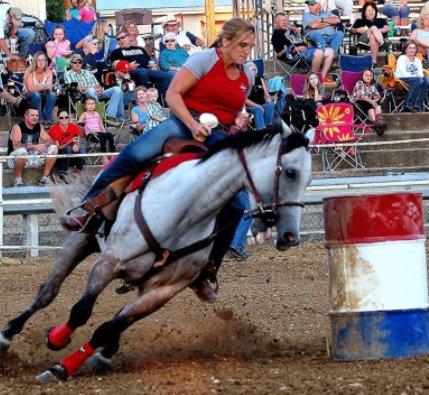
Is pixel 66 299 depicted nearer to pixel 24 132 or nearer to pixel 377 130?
pixel 24 132

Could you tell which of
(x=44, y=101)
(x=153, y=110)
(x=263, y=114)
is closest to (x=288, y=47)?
(x=263, y=114)

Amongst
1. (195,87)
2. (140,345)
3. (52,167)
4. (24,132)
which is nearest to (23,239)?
(52,167)

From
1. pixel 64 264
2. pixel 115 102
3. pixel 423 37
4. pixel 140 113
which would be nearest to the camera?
pixel 64 264

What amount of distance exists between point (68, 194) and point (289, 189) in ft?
6.90

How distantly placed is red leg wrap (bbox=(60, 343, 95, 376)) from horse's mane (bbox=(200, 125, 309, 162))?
4.44 ft

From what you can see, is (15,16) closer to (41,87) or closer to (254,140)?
(41,87)

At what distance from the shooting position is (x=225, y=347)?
31.1 feet

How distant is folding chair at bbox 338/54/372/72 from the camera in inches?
848

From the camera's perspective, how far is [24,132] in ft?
61.1

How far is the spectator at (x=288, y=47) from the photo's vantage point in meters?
22.0

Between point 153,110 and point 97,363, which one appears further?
point 153,110

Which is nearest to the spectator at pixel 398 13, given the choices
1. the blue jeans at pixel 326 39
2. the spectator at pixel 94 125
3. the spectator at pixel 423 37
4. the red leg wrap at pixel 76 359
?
the spectator at pixel 423 37

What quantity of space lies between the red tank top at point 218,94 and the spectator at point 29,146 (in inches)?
333

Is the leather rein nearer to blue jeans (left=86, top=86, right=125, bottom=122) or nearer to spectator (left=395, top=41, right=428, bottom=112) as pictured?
blue jeans (left=86, top=86, right=125, bottom=122)
